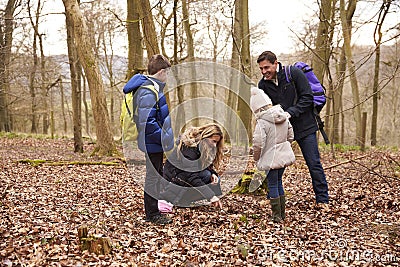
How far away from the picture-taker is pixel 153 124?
4.59m

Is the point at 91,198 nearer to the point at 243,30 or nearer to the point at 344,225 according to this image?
the point at 344,225

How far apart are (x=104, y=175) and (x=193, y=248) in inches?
200

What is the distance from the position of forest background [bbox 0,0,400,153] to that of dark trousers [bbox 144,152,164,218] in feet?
10.2

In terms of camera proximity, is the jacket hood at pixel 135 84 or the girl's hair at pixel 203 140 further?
the girl's hair at pixel 203 140

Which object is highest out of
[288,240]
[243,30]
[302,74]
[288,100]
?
[243,30]

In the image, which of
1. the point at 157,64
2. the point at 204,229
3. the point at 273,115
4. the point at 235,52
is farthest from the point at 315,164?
the point at 235,52

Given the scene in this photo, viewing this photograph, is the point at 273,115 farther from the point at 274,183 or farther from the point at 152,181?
the point at 152,181

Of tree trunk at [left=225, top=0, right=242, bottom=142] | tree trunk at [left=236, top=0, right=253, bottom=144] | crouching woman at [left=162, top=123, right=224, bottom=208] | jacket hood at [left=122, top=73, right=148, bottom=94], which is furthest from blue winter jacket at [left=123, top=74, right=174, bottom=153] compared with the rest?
tree trunk at [left=236, top=0, right=253, bottom=144]

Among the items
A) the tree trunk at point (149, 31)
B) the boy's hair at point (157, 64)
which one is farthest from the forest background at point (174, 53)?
the boy's hair at point (157, 64)

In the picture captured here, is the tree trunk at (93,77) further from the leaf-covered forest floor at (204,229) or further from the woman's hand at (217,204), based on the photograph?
the woman's hand at (217,204)

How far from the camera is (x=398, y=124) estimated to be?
31516mm

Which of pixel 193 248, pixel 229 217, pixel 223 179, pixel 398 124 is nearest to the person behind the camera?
pixel 193 248

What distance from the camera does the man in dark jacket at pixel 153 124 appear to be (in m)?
4.59

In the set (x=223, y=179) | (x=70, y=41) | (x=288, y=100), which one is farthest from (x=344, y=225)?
(x=70, y=41)
